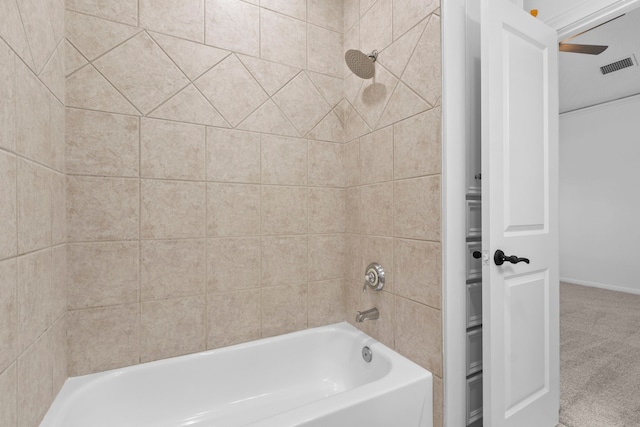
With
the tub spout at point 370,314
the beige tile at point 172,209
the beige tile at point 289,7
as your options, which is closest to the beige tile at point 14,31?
the beige tile at point 172,209

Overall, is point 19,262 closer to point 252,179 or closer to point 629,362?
point 252,179

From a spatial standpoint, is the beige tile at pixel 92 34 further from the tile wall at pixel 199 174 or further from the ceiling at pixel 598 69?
the ceiling at pixel 598 69

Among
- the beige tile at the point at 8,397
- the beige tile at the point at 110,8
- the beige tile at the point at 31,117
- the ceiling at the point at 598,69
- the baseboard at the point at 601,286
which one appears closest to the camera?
the beige tile at the point at 8,397

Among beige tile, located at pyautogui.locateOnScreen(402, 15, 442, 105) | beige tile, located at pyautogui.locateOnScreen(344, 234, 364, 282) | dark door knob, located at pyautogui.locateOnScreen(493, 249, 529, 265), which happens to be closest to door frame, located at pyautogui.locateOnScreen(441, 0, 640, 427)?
beige tile, located at pyautogui.locateOnScreen(402, 15, 442, 105)

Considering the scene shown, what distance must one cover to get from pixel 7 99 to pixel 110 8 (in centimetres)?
85

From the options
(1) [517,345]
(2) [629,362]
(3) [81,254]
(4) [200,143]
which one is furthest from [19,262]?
(2) [629,362]

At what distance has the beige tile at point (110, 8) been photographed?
1.30 meters

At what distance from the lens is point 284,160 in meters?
1.72

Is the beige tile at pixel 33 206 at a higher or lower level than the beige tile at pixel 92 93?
lower

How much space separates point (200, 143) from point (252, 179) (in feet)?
1.04

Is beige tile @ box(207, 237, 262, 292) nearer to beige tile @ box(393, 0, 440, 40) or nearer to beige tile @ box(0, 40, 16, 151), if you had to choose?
beige tile @ box(0, 40, 16, 151)

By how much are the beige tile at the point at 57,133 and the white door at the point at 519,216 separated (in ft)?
5.48

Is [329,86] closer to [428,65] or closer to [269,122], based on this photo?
[269,122]

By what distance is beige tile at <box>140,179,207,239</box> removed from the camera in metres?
1.41
